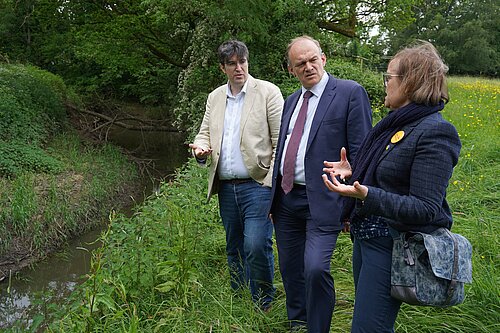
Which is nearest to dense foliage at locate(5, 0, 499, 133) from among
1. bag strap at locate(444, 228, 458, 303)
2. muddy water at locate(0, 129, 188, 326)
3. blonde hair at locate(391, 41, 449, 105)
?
muddy water at locate(0, 129, 188, 326)

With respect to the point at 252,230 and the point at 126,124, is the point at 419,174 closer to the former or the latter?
the point at 252,230

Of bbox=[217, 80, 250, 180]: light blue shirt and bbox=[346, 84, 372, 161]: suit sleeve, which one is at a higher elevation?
bbox=[346, 84, 372, 161]: suit sleeve

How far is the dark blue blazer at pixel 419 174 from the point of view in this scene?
178 centimetres

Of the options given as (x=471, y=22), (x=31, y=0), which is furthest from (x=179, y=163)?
(x=471, y=22)

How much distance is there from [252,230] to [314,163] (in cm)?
72

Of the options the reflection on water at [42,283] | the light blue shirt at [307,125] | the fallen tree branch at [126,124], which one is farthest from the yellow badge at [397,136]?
the fallen tree branch at [126,124]

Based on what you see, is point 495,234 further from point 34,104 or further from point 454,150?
point 34,104

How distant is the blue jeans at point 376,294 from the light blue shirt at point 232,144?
130cm

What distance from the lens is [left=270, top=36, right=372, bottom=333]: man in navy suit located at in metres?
2.56

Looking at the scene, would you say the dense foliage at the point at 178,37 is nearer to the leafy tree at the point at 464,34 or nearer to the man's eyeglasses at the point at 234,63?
the man's eyeglasses at the point at 234,63

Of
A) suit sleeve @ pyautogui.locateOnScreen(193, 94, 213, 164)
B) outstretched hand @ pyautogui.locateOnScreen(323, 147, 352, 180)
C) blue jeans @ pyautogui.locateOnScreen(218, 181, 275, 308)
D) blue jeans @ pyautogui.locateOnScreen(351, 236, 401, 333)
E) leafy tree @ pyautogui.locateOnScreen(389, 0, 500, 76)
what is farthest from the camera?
leafy tree @ pyautogui.locateOnScreen(389, 0, 500, 76)

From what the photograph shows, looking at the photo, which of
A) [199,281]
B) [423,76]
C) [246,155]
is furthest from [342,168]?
[199,281]

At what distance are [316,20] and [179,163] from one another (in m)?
5.11

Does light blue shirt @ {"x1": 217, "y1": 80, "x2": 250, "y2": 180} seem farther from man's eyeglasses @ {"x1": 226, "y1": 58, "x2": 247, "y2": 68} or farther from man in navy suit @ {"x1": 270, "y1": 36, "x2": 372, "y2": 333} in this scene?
man in navy suit @ {"x1": 270, "y1": 36, "x2": 372, "y2": 333}
